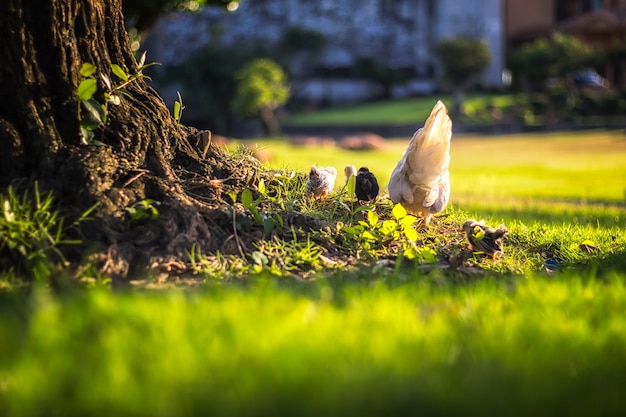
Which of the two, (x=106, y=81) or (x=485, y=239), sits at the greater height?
(x=106, y=81)

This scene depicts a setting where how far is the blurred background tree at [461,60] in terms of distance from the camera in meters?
35.4

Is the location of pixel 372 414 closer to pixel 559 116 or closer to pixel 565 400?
pixel 565 400

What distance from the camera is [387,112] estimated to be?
35250mm

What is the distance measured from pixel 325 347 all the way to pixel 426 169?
237 centimetres

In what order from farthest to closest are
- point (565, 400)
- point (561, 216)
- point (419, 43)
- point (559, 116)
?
point (419, 43)
point (559, 116)
point (561, 216)
point (565, 400)

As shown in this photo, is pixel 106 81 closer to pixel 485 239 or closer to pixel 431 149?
pixel 431 149

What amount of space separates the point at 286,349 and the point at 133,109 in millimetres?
2480

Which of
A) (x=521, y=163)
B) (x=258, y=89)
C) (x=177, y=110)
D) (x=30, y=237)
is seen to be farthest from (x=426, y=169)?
(x=258, y=89)

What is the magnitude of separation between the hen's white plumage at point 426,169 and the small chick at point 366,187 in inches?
8.2

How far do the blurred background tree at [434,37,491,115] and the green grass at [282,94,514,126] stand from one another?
115cm

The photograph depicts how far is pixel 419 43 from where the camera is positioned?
142 ft

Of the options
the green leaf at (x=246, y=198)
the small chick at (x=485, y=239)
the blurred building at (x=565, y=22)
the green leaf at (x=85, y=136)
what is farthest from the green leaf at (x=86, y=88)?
the blurred building at (x=565, y=22)

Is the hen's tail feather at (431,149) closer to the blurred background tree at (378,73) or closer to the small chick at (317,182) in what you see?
the small chick at (317,182)

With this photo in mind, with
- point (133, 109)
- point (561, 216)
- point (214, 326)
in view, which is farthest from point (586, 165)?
point (214, 326)
